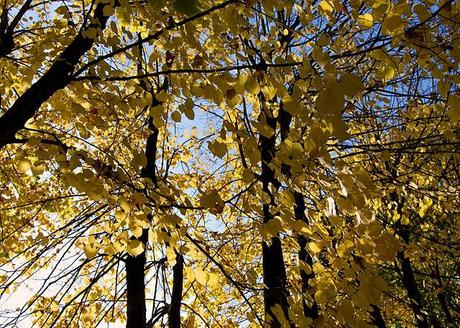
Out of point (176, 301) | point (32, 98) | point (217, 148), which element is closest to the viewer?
point (217, 148)

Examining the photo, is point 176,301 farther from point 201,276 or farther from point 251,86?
point 251,86

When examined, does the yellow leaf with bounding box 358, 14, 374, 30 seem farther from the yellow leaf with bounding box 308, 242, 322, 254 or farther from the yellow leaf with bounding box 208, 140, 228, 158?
the yellow leaf with bounding box 308, 242, 322, 254

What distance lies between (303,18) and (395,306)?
7901 millimetres

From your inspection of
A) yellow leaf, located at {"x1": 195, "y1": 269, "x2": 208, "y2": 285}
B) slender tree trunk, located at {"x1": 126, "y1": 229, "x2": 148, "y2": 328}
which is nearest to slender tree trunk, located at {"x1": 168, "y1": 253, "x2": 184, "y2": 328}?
slender tree trunk, located at {"x1": 126, "y1": 229, "x2": 148, "y2": 328}

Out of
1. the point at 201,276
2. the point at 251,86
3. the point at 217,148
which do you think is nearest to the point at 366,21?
the point at 251,86

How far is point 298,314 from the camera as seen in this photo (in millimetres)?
2459

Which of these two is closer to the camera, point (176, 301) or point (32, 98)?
point (32, 98)

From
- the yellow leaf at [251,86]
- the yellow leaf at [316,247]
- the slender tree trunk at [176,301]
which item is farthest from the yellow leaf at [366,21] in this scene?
the slender tree trunk at [176,301]

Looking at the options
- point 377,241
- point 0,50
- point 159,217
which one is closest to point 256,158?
point 377,241

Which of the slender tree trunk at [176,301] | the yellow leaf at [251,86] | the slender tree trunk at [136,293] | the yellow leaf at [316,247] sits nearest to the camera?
the yellow leaf at [251,86]

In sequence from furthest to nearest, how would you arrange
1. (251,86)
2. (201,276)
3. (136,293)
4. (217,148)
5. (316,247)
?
(136,293) < (201,276) < (316,247) < (217,148) < (251,86)

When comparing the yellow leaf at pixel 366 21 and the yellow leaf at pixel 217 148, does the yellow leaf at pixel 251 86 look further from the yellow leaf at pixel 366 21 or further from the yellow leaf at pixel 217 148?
the yellow leaf at pixel 366 21

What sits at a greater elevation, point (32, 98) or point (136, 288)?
point (32, 98)

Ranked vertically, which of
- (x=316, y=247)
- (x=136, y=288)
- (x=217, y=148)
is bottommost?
(x=316, y=247)
